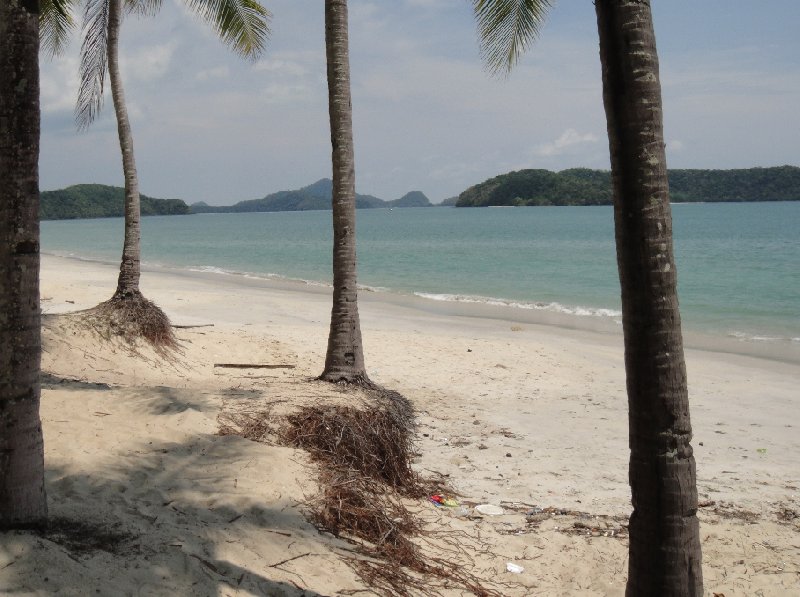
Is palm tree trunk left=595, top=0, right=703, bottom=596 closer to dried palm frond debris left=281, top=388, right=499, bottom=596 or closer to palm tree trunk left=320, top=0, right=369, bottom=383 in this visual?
dried palm frond debris left=281, top=388, right=499, bottom=596

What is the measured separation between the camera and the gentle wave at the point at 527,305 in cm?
2041

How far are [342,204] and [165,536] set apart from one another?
484cm

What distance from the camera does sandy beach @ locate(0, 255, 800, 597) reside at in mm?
4023

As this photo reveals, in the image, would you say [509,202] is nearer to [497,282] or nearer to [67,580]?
[497,282]

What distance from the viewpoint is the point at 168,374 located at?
9977mm

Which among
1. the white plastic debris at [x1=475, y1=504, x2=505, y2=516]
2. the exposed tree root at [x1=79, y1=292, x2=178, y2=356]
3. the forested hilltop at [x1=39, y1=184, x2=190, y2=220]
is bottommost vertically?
the white plastic debris at [x1=475, y1=504, x2=505, y2=516]

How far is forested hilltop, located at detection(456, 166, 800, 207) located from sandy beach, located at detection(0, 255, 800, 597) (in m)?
124

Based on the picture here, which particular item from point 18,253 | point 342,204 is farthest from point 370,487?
point 342,204

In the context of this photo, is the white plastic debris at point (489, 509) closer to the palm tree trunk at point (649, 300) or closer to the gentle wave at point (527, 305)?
the palm tree trunk at point (649, 300)

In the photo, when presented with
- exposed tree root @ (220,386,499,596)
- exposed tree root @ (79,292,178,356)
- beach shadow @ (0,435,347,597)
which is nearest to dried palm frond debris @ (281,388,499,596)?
exposed tree root @ (220,386,499,596)

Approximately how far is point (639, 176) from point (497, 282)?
84.9 feet

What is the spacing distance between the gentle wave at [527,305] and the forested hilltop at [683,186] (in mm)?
111472

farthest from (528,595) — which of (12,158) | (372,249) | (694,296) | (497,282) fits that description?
(372,249)

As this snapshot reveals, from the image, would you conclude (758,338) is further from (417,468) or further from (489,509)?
(489,509)
